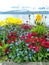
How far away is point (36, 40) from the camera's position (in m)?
4.21

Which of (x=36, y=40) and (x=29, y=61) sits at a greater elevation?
(x=36, y=40)

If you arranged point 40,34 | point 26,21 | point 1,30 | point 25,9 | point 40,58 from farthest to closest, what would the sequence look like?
point 25,9 → point 26,21 → point 1,30 → point 40,34 → point 40,58

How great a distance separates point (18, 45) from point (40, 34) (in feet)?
1.69

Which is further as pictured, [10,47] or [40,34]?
[40,34]

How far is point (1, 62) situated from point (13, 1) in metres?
2.45

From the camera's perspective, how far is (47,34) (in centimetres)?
458

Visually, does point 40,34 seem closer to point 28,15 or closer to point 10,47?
point 10,47

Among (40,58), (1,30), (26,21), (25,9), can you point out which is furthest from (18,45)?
(25,9)

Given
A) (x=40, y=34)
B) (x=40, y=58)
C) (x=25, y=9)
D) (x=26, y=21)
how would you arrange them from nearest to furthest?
(x=40, y=58), (x=40, y=34), (x=26, y=21), (x=25, y=9)

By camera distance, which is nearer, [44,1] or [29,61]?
[29,61]

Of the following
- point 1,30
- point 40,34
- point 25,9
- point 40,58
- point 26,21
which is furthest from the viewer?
point 25,9

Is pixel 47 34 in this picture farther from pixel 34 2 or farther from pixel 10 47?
pixel 34 2

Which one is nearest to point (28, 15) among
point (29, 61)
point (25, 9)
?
point (25, 9)

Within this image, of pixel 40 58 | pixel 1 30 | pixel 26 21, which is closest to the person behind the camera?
pixel 40 58
